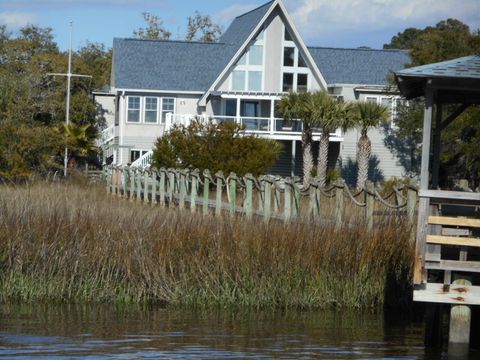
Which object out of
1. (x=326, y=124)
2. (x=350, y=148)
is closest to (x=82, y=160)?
(x=350, y=148)

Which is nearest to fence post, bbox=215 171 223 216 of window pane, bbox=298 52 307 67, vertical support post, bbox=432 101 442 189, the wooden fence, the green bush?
the wooden fence

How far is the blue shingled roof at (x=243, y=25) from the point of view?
52.2m

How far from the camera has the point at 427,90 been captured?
43.1 feet

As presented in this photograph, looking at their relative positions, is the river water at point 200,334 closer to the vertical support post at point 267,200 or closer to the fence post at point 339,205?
the fence post at point 339,205

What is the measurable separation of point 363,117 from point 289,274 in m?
28.8

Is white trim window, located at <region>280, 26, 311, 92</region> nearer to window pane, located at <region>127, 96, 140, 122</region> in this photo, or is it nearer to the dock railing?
window pane, located at <region>127, 96, 140, 122</region>

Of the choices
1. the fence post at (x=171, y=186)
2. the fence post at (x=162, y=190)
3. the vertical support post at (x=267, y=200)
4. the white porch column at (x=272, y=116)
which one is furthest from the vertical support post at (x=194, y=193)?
the white porch column at (x=272, y=116)

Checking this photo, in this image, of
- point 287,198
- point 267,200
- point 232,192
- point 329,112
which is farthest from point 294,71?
point 287,198

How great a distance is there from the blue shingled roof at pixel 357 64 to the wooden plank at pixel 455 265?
4192 cm

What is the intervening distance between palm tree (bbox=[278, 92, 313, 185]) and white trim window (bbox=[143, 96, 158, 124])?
9446mm

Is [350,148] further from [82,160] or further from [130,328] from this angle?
[130,328]

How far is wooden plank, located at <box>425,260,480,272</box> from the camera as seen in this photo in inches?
479

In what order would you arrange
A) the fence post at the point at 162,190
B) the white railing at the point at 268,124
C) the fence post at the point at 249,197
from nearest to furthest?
1. the fence post at the point at 249,197
2. the fence post at the point at 162,190
3. the white railing at the point at 268,124

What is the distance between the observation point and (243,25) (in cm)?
5550
